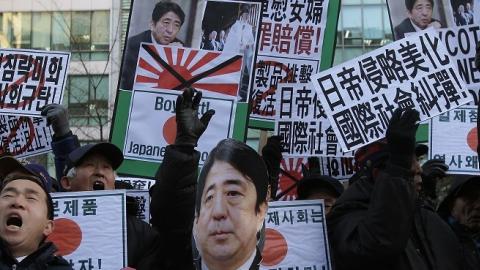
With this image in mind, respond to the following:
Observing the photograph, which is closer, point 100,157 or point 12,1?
point 100,157

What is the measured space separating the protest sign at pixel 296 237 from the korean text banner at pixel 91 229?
79cm

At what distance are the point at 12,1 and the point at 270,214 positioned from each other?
→ 99.3ft

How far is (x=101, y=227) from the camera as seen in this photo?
418 cm

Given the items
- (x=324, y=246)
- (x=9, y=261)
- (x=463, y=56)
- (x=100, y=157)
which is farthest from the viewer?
(x=463, y=56)

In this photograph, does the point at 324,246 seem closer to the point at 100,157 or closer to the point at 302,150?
the point at 100,157

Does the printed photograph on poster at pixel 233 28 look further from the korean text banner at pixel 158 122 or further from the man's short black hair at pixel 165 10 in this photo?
the korean text banner at pixel 158 122

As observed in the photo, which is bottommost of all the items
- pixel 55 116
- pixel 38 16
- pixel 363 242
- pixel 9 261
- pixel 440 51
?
pixel 9 261

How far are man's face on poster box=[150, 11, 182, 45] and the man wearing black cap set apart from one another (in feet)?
8.76

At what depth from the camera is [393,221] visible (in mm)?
3943

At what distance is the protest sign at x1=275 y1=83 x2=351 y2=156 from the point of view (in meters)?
6.55

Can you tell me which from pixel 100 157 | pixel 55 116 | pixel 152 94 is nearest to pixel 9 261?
pixel 100 157

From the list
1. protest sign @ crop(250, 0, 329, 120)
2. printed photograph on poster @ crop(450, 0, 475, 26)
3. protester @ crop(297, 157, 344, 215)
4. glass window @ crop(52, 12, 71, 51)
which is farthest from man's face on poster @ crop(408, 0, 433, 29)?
glass window @ crop(52, 12, 71, 51)

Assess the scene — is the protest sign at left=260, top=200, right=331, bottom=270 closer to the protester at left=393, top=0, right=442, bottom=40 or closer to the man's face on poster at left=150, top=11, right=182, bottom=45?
the man's face on poster at left=150, top=11, right=182, bottom=45

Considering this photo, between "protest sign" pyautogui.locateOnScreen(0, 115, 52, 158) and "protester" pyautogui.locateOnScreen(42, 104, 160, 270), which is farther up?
"protest sign" pyautogui.locateOnScreen(0, 115, 52, 158)
